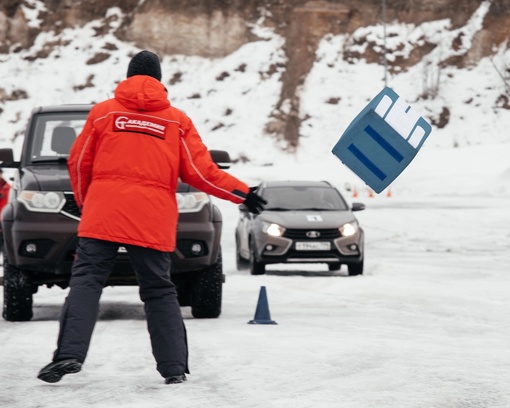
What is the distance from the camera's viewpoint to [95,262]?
6.39 meters

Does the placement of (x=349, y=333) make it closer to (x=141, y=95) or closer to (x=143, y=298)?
(x=143, y=298)

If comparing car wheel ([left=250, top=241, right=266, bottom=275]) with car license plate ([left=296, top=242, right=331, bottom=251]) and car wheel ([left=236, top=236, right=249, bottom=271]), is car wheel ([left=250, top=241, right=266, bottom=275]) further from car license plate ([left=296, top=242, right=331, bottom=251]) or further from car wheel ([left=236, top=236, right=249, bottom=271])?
car wheel ([left=236, top=236, right=249, bottom=271])

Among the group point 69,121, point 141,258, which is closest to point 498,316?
point 69,121

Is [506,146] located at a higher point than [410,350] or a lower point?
higher

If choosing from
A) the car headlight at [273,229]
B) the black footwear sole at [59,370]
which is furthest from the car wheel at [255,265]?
the black footwear sole at [59,370]

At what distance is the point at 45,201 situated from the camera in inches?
402

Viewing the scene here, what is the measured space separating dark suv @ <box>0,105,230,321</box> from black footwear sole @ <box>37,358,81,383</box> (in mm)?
3751

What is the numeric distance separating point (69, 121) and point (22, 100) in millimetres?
57290

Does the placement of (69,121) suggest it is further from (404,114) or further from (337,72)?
(337,72)

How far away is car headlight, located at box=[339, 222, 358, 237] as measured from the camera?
1798cm

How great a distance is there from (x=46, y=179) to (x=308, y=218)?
8303 mm

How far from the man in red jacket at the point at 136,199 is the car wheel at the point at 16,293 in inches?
157

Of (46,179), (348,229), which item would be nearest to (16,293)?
(46,179)

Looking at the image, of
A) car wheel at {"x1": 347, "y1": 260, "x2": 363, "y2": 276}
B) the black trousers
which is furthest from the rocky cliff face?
the black trousers
